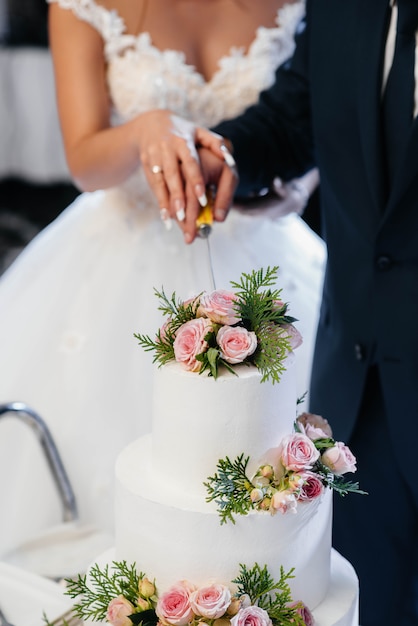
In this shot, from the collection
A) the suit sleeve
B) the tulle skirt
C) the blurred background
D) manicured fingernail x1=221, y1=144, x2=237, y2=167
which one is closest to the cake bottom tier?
manicured fingernail x1=221, y1=144, x2=237, y2=167

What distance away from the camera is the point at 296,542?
1166 millimetres

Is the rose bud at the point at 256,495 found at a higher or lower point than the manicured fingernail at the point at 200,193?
lower

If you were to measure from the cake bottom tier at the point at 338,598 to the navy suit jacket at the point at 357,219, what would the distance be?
51 cm

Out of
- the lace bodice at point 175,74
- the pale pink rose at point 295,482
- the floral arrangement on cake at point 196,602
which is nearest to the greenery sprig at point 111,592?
the floral arrangement on cake at point 196,602

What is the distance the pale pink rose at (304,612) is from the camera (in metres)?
1.13

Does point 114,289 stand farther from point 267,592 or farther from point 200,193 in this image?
point 267,592

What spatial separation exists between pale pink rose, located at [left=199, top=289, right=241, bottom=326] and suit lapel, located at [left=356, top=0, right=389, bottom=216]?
2.15 ft

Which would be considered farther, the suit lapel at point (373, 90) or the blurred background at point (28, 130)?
the blurred background at point (28, 130)

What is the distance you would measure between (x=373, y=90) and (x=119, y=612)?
106 centimetres

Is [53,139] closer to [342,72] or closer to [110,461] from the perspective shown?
[110,461]

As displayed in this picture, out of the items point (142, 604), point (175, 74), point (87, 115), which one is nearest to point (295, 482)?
point (142, 604)

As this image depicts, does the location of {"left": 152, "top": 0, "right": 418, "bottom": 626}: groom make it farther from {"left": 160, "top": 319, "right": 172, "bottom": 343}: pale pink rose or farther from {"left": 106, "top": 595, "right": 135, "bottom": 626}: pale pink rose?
{"left": 106, "top": 595, "right": 135, "bottom": 626}: pale pink rose

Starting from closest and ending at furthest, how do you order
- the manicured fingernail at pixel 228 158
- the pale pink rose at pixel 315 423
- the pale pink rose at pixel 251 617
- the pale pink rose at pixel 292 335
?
the pale pink rose at pixel 251 617 < the pale pink rose at pixel 292 335 < the pale pink rose at pixel 315 423 < the manicured fingernail at pixel 228 158

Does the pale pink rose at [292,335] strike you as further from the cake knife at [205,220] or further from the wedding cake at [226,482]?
the cake knife at [205,220]
